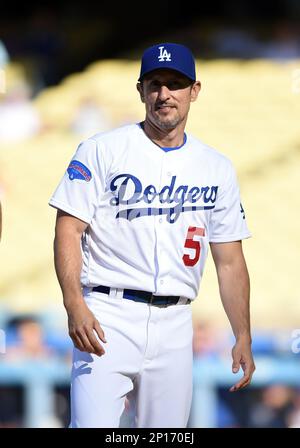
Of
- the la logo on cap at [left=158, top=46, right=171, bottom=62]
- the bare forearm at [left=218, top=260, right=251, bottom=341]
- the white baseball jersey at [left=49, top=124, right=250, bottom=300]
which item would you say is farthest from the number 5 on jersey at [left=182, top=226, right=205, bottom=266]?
the la logo on cap at [left=158, top=46, right=171, bottom=62]

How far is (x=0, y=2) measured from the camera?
12.0 m

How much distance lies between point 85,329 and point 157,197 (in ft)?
1.72

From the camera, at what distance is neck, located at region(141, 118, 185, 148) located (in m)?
3.09

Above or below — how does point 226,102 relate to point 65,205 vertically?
above

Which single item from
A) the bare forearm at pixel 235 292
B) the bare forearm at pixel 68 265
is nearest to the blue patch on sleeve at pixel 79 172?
the bare forearm at pixel 68 265

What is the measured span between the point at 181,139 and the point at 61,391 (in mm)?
4247

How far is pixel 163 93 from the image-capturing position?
2945 millimetres

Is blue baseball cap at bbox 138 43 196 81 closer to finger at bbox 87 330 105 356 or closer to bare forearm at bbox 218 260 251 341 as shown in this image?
bare forearm at bbox 218 260 251 341

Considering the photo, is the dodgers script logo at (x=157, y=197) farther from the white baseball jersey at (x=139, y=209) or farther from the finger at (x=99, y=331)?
the finger at (x=99, y=331)

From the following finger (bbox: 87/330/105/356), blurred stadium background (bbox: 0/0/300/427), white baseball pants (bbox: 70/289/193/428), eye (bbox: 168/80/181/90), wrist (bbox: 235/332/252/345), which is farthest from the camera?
blurred stadium background (bbox: 0/0/300/427)

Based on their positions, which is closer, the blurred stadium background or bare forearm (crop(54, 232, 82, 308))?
bare forearm (crop(54, 232, 82, 308))

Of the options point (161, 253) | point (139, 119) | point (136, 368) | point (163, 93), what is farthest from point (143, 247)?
point (139, 119)

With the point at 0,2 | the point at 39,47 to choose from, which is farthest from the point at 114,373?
the point at 0,2
